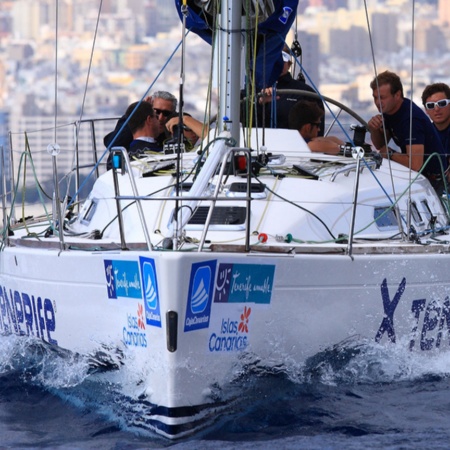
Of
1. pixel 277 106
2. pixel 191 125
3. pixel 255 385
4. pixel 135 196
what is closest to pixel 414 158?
pixel 277 106

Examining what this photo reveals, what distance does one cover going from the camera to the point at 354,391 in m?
6.98

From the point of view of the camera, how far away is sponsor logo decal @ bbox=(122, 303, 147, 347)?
6.55 metres

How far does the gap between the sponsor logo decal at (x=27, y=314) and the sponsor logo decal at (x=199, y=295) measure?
120 centimetres

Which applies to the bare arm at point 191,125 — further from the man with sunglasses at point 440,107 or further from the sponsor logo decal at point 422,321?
the sponsor logo decal at point 422,321

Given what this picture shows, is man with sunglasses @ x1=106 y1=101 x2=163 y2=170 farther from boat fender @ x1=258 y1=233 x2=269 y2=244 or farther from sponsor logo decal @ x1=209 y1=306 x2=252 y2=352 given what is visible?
sponsor logo decal @ x1=209 y1=306 x2=252 y2=352

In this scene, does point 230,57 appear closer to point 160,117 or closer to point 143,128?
point 143,128

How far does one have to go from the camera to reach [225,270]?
21.2 feet

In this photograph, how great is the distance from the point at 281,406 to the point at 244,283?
700mm

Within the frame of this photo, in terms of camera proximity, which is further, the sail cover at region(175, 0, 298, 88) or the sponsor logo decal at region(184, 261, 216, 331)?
the sail cover at region(175, 0, 298, 88)

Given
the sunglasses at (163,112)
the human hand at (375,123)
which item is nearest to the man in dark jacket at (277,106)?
the human hand at (375,123)

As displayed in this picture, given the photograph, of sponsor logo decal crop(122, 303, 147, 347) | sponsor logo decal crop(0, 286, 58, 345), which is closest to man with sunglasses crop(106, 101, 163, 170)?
sponsor logo decal crop(0, 286, 58, 345)

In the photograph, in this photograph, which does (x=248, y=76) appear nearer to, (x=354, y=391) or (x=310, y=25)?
(x=354, y=391)

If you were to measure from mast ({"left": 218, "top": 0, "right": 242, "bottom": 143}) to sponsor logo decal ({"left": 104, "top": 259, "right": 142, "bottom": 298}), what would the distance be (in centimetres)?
146

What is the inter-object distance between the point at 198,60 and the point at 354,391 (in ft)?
306
